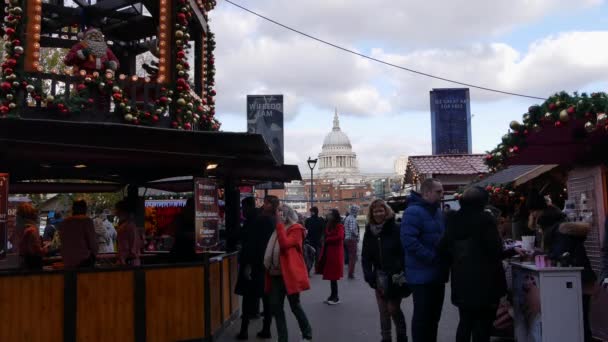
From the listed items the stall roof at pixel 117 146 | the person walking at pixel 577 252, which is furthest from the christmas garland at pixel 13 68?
the person walking at pixel 577 252

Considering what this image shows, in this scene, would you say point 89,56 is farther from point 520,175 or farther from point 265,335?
point 520,175

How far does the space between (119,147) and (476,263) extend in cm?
457

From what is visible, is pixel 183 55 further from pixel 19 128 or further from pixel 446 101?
pixel 446 101

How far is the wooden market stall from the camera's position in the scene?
6773mm

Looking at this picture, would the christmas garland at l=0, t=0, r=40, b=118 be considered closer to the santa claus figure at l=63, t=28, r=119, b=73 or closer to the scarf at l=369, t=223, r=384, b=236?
the santa claus figure at l=63, t=28, r=119, b=73

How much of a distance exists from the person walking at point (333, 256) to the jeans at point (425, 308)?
5742mm

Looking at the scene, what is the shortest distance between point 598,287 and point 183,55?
26.2 feet

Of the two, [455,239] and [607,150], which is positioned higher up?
→ [607,150]

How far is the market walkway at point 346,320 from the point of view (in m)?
9.35

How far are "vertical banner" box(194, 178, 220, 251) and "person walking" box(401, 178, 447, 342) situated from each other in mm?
3310

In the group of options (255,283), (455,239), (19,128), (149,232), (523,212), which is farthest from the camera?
(149,232)

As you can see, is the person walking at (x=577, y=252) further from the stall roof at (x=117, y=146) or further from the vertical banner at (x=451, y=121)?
the vertical banner at (x=451, y=121)

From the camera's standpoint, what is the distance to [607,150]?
7828 millimetres

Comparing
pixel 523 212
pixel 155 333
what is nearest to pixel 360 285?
pixel 523 212
